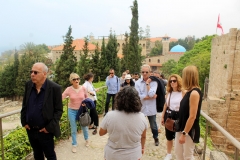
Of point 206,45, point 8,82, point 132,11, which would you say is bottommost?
point 8,82

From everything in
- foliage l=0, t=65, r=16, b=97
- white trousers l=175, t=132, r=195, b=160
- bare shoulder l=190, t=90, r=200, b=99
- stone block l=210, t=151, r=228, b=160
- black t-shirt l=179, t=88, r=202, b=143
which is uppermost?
bare shoulder l=190, t=90, r=200, b=99

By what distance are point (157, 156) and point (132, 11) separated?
28.1 metres

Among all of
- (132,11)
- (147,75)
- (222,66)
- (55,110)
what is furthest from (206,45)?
(55,110)

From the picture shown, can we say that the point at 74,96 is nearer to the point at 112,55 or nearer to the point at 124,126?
the point at 124,126

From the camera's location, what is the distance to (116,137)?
2.24 meters

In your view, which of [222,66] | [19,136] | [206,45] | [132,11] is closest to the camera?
[19,136]

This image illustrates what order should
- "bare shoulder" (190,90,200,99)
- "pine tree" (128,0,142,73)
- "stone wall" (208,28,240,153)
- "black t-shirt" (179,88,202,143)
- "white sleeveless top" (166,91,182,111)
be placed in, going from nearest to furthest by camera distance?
"bare shoulder" (190,90,200,99), "black t-shirt" (179,88,202,143), "white sleeveless top" (166,91,182,111), "stone wall" (208,28,240,153), "pine tree" (128,0,142,73)

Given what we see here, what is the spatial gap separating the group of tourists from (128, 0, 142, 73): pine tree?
24.2 metres

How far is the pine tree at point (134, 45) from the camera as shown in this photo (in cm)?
2867

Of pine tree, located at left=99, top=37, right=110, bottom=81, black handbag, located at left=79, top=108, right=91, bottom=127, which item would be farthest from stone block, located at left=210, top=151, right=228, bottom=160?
pine tree, located at left=99, top=37, right=110, bottom=81

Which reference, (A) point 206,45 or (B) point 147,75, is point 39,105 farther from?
(A) point 206,45

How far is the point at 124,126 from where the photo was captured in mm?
2205

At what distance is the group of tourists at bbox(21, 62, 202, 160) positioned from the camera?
7.40ft

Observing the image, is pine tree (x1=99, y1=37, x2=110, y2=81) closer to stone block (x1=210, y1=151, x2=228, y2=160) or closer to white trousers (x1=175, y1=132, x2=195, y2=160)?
stone block (x1=210, y1=151, x2=228, y2=160)
